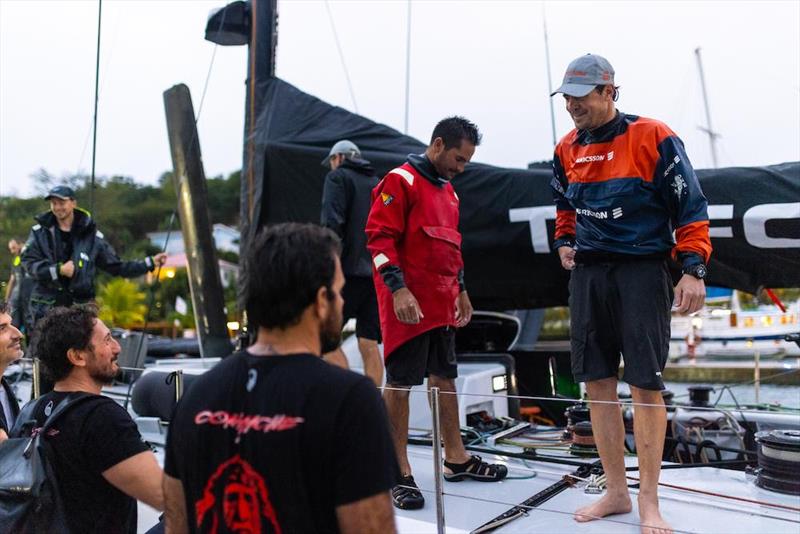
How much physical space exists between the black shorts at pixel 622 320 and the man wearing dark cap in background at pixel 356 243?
1.31 m

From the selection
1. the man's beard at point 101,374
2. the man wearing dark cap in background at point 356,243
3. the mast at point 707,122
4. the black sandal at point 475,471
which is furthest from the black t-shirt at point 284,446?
the mast at point 707,122

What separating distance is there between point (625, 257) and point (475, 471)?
3.74 ft

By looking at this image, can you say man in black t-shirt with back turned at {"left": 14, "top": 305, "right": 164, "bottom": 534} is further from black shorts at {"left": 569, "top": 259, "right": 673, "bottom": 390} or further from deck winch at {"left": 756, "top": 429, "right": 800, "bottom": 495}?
deck winch at {"left": 756, "top": 429, "right": 800, "bottom": 495}

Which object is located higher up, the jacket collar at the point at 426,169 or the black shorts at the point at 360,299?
the jacket collar at the point at 426,169

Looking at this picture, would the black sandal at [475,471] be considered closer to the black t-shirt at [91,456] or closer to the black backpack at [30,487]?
the black t-shirt at [91,456]

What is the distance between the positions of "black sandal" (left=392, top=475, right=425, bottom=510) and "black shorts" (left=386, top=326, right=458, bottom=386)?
416 mm

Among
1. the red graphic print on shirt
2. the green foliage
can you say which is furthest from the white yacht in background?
the green foliage

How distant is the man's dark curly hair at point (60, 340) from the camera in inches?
87.8

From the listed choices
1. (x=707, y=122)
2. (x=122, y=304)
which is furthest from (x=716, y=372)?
(x=122, y=304)

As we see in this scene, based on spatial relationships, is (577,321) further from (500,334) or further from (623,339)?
(500,334)

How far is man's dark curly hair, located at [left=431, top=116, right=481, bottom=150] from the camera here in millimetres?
3039

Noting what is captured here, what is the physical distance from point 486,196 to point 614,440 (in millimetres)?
2067

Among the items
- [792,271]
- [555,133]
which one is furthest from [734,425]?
[555,133]

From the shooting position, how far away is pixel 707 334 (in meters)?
21.7
